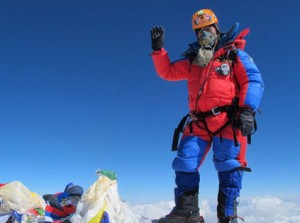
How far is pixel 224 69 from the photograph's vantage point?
5.15 metres

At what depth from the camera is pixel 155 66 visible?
19.8ft

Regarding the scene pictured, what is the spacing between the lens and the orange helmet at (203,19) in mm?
5750

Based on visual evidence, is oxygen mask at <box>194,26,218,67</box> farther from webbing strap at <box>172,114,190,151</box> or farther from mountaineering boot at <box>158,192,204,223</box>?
mountaineering boot at <box>158,192,204,223</box>

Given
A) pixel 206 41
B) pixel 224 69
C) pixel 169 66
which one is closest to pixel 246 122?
pixel 224 69

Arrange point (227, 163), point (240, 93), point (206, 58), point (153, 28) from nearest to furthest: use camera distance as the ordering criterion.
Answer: point (227, 163) → point (240, 93) → point (206, 58) → point (153, 28)

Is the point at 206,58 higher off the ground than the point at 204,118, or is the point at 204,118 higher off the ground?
the point at 206,58

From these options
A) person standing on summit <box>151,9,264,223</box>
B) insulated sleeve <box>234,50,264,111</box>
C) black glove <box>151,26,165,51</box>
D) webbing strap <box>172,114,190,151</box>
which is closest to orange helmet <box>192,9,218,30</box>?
person standing on summit <box>151,9,264,223</box>

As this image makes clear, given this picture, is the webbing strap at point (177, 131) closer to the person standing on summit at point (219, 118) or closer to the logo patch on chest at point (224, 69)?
the person standing on summit at point (219, 118)

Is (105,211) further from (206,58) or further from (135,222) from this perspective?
(206,58)

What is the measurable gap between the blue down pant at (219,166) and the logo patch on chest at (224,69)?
0.97 metres

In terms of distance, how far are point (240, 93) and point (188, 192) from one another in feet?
5.19

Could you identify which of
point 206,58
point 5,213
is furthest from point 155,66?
point 5,213

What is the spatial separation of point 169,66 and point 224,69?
3.80 feet

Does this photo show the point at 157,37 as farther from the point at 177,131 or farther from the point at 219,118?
the point at 219,118
